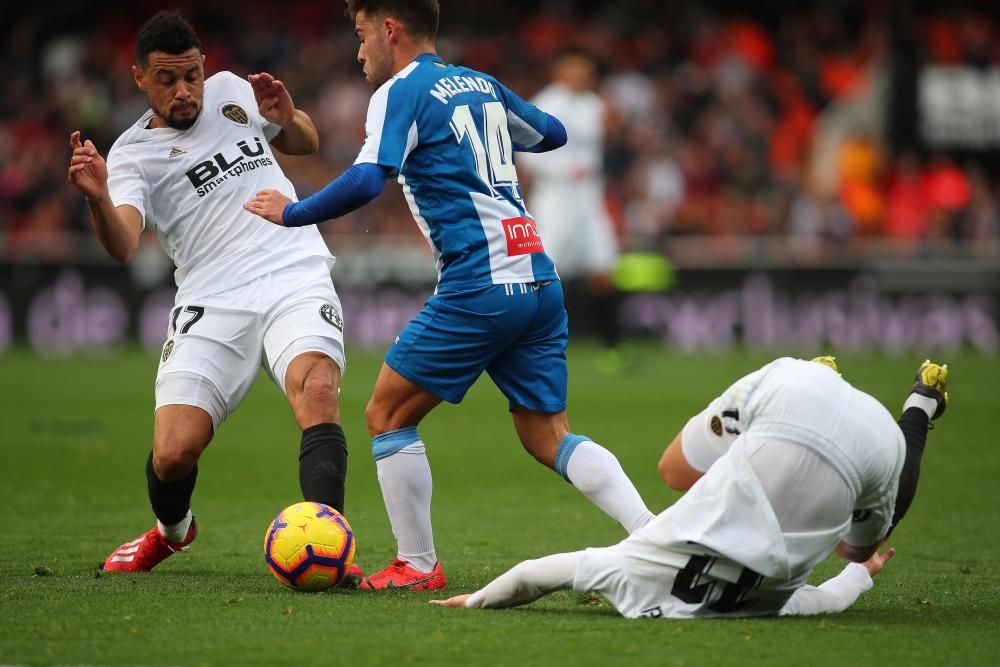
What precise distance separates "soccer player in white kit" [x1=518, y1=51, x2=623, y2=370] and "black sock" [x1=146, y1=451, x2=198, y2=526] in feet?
31.8

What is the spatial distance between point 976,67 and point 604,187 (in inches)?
262

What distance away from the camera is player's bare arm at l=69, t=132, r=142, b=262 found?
5547 mm

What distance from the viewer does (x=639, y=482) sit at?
857 centimetres

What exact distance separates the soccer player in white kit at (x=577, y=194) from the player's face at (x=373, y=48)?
9669 mm

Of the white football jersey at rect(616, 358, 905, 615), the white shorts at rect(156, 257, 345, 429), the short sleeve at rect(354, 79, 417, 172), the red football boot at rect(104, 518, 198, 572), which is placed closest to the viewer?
the white football jersey at rect(616, 358, 905, 615)

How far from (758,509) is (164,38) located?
3309 mm

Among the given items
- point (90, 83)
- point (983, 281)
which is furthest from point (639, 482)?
point (90, 83)

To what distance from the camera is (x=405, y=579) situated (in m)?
5.53

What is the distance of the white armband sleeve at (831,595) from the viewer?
4.97 metres

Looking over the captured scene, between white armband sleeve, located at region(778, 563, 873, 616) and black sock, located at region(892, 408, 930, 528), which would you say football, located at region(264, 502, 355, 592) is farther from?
black sock, located at region(892, 408, 930, 528)

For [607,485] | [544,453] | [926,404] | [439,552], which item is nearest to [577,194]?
[439,552]

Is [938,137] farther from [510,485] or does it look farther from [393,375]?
[393,375]

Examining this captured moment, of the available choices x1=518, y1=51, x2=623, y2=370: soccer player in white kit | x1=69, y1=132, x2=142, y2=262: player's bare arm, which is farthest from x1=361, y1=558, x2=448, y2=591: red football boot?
x1=518, y1=51, x2=623, y2=370: soccer player in white kit

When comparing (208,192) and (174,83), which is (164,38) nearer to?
(174,83)
